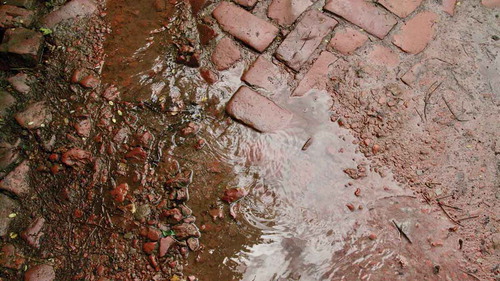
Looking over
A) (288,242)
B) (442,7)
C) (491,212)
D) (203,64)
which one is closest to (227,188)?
(288,242)

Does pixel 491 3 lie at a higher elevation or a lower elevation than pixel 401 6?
higher

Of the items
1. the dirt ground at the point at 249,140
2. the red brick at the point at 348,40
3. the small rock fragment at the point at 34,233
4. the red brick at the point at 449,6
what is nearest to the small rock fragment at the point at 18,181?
the dirt ground at the point at 249,140

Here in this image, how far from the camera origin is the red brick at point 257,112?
7.80ft

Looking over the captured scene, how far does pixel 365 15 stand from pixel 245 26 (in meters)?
0.88

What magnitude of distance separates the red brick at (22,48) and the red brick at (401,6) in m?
2.47

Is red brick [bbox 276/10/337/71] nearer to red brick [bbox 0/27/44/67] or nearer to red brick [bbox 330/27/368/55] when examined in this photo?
red brick [bbox 330/27/368/55]

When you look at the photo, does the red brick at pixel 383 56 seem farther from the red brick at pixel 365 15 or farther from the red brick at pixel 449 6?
the red brick at pixel 449 6

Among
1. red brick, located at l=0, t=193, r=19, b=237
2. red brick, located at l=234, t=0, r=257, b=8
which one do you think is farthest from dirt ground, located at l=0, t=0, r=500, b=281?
red brick, located at l=234, t=0, r=257, b=8

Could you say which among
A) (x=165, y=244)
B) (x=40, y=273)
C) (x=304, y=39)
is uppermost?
(x=304, y=39)

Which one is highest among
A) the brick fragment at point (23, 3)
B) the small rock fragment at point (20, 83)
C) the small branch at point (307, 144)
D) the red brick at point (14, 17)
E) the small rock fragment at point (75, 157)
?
the small branch at point (307, 144)

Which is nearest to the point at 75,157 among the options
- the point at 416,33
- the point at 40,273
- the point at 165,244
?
the point at 40,273

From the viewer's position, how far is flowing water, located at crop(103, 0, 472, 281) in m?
2.06

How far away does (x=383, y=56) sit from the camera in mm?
2582

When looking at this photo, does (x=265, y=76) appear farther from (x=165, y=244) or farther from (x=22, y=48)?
(x=22, y=48)
